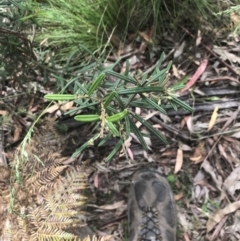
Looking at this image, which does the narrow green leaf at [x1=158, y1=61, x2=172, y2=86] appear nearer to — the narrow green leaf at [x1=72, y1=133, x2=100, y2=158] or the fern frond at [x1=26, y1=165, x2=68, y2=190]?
the narrow green leaf at [x1=72, y1=133, x2=100, y2=158]

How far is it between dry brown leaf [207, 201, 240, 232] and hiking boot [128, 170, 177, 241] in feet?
0.47

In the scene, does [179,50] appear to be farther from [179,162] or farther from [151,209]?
[151,209]

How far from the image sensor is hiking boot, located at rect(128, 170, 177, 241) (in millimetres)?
1785

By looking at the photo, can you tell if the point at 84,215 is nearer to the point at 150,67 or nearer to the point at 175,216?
the point at 175,216

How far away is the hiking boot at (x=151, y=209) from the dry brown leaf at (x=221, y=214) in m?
0.14

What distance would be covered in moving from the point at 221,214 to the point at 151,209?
0.30 metres

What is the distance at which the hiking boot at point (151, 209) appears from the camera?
1785 mm

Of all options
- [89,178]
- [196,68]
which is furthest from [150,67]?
[89,178]

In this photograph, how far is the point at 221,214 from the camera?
1.73m

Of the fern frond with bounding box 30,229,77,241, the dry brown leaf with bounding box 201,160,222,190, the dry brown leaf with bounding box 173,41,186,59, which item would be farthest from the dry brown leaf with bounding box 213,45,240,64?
the fern frond with bounding box 30,229,77,241

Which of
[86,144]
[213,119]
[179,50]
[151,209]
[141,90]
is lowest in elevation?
[151,209]

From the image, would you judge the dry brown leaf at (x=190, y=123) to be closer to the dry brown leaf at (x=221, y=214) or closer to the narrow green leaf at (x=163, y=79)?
Answer: the dry brown leaf at (x=221, y=214)

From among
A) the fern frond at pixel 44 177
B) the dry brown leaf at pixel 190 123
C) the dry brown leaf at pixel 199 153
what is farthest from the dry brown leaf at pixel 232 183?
the fern frond at pixel 44 177

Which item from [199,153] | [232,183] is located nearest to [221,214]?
[232,183]
